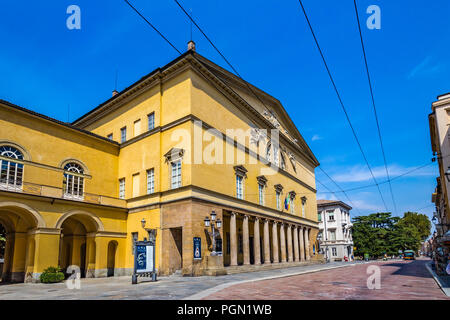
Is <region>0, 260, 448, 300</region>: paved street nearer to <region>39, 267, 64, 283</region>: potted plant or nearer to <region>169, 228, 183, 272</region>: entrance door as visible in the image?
<region>39, 267, 64, 283</region>: potted plant

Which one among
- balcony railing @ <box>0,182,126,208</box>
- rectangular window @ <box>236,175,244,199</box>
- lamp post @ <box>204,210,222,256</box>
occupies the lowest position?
lamp post @ <box>204,210,222,256</box>

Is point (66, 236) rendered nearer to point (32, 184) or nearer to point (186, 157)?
point (32, 184)

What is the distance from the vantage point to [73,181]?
2633 centimetres

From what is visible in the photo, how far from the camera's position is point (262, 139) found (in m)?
36.0

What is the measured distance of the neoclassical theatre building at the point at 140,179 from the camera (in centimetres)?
2261

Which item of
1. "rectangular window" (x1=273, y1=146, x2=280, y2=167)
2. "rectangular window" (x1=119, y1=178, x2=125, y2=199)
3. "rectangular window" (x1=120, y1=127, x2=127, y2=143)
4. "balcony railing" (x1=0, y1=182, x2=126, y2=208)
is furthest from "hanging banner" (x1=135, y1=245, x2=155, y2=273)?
"rectangular window" (x1=273, y1=146, x2=280, y2=167)

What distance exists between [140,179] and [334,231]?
49982 millimetres

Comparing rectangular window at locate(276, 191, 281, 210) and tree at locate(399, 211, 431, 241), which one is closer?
rectangular window at locate(276, 191, 281, 210)

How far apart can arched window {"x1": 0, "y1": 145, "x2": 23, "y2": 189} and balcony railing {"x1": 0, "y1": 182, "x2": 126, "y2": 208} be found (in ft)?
0.54

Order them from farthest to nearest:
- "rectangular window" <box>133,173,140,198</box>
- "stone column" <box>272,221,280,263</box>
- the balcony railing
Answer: "stone column" <box>272,221,280,263</box>
"rectangular window" <box>133,173,140,198</box>
the balcony railing

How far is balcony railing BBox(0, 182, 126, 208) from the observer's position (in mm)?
21969

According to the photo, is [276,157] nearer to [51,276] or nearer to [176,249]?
[176,249]
